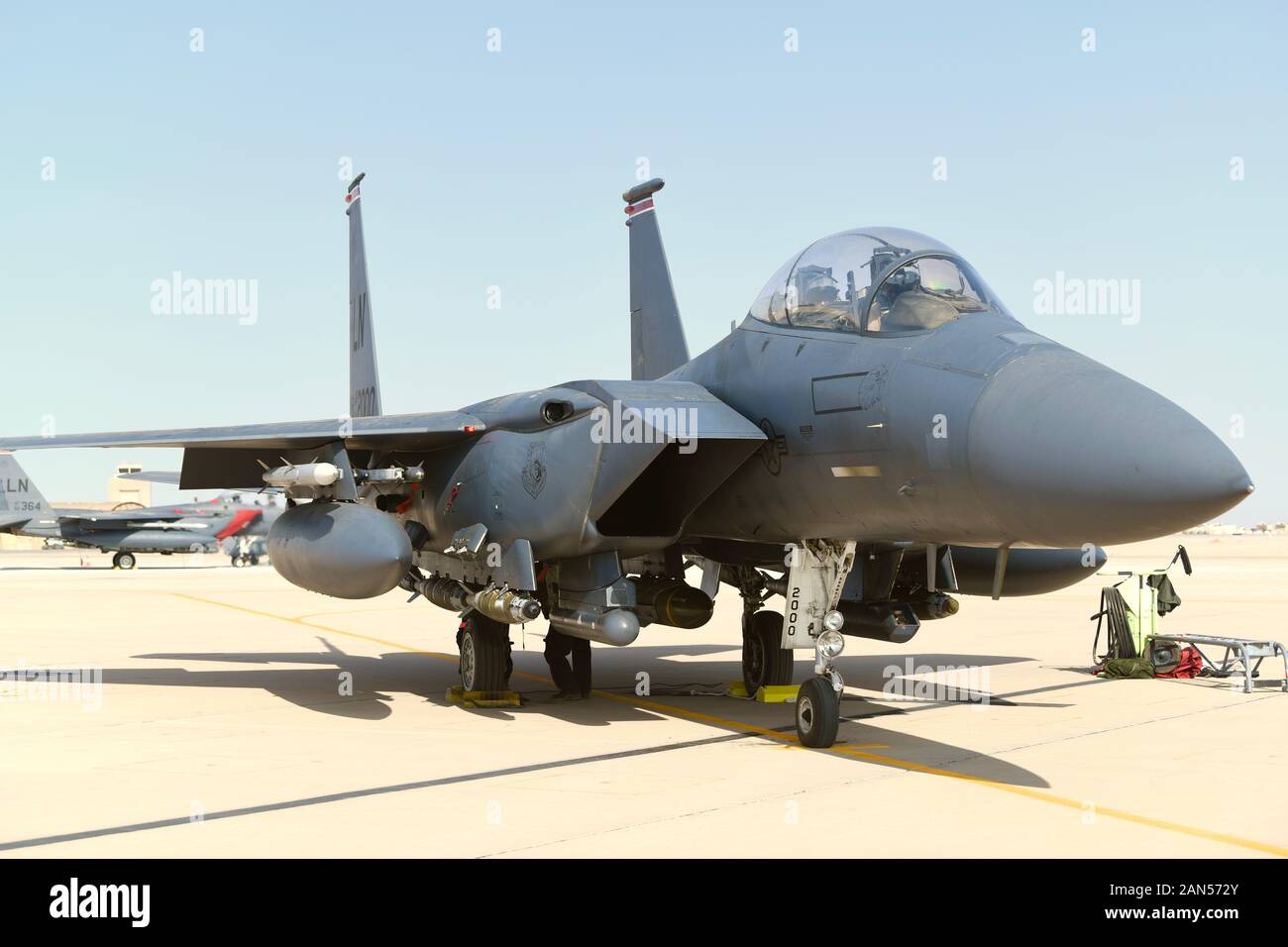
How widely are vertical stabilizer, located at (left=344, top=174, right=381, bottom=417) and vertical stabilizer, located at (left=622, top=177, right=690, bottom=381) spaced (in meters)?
3.56

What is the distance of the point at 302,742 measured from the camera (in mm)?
8602

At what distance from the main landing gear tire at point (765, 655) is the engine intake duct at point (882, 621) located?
1717 mm

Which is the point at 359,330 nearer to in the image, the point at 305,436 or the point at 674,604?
the point at 305,436

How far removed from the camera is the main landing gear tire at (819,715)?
26.2 ft

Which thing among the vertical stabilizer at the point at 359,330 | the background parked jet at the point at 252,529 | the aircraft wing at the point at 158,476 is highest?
the vertical stabilizer at the point at 359,330

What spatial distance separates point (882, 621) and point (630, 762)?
2.55 meters

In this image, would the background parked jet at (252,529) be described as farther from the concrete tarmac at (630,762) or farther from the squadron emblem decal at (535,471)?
the squadron emblem decal at (535,471)

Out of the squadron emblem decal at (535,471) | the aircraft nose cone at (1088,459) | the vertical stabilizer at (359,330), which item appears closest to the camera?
the aircraft nose cone at (1088,459)

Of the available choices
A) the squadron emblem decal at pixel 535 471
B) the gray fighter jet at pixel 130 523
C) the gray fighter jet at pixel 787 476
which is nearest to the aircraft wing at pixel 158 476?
the gray fighter jet at pixel 787 476

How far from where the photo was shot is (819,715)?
26.2ft

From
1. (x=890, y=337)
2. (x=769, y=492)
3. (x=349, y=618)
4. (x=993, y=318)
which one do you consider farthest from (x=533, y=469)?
(x=349, y=618)

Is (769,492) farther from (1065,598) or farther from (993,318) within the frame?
(1065,598)

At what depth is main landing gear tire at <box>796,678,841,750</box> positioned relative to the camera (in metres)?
7.98

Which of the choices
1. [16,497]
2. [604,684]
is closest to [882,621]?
[604,684]
